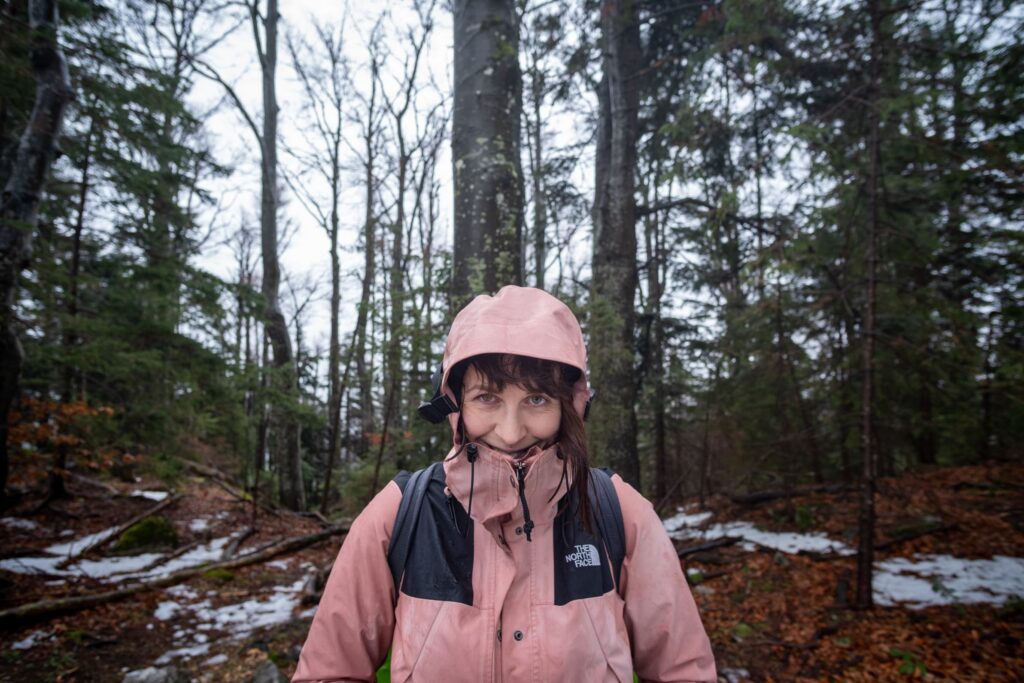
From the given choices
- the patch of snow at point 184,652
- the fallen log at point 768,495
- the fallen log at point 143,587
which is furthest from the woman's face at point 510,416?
the fallen log at point 768,495

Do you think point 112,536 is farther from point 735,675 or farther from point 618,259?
point 618,259

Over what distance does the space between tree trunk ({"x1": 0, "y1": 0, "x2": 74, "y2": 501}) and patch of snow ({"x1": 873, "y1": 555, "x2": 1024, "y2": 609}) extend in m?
11.6

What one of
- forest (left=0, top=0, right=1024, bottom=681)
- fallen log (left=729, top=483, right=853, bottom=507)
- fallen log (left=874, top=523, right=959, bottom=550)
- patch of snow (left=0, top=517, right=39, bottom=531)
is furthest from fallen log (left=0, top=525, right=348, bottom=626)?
fallen log (left=874, top=523, right=959, bottom=550)

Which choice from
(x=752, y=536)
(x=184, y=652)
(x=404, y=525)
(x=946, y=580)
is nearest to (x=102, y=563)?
(x=184, y=652)

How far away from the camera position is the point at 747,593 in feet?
20.2

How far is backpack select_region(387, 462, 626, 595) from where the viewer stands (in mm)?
1623

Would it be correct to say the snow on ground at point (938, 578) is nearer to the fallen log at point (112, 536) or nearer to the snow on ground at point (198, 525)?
the snow on ground at point (198, 525)

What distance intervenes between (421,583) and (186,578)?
6.36 meters

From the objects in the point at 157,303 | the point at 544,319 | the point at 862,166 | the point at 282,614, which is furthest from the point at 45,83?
the point at 862,166

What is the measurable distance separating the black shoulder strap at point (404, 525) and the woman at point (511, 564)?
0.07 ft

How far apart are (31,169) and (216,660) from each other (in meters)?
7.60

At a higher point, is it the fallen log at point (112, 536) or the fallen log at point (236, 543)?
the fallen log at point (112, 536)

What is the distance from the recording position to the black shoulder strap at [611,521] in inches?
66.4

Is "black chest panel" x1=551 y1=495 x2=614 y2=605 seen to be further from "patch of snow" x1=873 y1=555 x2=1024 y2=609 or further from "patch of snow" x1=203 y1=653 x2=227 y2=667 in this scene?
"patch of snow" x1=873 y1=555 x2=1024 y2=609
